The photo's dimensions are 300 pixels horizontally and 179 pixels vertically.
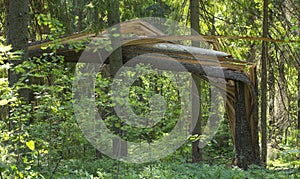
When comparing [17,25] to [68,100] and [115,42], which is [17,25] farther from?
[115,42]

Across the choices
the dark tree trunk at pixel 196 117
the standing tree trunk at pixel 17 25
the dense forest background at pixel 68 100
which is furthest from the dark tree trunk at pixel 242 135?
the standing tree trunk at pixel 17 25

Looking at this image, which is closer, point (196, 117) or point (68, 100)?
point (68, 100)

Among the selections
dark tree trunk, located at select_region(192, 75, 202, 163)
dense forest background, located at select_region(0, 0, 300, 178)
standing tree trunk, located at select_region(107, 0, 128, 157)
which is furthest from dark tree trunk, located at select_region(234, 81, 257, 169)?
standing tree trunk, located at select_region(107, 0, 128, 157)

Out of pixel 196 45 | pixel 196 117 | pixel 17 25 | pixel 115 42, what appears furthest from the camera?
pixel 196 117

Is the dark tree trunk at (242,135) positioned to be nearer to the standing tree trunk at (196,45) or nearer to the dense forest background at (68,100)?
the dense forest background at (68,100)

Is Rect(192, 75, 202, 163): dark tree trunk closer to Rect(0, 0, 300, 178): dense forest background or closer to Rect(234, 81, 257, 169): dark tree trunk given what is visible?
Rect(0, 0, 300, 178): dense forest background

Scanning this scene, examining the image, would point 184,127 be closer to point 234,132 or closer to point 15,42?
point 234,132

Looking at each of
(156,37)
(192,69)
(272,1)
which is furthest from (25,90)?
(272,1)

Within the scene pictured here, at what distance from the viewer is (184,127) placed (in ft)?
32.5

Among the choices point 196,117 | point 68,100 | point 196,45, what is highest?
point 196,45

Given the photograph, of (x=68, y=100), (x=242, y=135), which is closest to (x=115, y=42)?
(x=68, y=100)

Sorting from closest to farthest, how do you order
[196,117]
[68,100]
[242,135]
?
[68,100] < [242,135] < [196,117]

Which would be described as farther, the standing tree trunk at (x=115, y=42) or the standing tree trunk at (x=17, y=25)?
the standing tree trunk at (x=115, y=42)

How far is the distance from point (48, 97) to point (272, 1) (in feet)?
19.8
